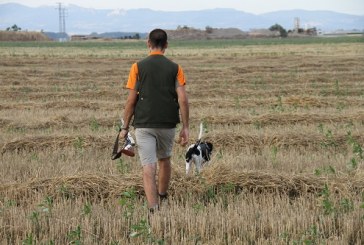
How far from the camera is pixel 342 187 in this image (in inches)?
272

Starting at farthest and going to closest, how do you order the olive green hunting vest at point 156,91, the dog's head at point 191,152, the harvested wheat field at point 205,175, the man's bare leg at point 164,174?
the dog's head at point 191,152 < the man's bare leg at point 164,174 < the olive green hunting vest at point 156,91 < the harvested wheat field at point 205,175

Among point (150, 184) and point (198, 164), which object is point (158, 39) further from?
point (198, 164)

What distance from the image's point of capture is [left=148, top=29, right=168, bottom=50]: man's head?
20.7 feet

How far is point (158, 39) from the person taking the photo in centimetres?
633

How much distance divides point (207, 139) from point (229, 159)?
1464mm

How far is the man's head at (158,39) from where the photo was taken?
249 inches

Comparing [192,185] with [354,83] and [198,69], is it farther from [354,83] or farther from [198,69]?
[198,69]

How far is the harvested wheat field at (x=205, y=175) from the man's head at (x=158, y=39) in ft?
5.10

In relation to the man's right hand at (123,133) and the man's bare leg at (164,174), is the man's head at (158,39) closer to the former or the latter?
the man's right hand at (123,133)

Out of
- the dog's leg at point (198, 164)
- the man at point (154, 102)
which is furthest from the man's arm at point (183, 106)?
the dog's leg at point (198, 164)

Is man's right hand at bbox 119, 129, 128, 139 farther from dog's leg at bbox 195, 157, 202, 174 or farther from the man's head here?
dog's leg at bbox 195, 157, 202, 174

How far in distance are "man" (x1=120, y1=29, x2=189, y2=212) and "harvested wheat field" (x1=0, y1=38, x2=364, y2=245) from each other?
481 mm

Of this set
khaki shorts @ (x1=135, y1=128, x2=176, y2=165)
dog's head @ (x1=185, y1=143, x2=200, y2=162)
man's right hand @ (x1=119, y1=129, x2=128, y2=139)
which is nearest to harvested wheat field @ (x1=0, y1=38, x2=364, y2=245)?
dog's head @ (x1=185, y1=143, x2=200, y2=162)

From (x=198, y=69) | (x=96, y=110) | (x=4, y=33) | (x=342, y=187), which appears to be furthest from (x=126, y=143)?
(x=4, y=33)
